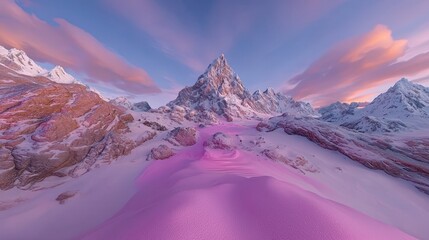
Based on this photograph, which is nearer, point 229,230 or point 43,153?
point 229,230

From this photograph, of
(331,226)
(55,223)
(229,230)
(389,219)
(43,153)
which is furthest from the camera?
(43,153)

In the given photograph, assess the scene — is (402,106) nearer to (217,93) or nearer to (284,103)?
(217,93)

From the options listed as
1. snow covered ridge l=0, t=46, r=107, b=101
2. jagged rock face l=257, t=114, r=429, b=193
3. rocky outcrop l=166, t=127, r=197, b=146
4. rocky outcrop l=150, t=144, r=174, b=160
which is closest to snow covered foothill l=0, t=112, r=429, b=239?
rocky outcrop l=150, t=144, r=174, b=160

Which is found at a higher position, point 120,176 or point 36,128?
point 36,128

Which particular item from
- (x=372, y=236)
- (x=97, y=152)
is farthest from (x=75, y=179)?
(x=372, y=236)

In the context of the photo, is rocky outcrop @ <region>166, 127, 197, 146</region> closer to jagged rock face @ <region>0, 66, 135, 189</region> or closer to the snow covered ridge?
jagged rock face @ <region>0, 66, 135, 189</region>

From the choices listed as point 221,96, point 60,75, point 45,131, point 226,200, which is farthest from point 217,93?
point 60,75

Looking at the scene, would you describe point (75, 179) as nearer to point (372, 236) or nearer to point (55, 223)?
point (55, 223)
